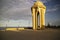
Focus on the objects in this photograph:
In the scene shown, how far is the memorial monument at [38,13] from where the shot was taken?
2646 mm

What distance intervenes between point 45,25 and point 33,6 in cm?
29

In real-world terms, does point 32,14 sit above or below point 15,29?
above

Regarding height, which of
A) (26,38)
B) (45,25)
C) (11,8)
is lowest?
(26,38)

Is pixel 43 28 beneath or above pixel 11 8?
beneath

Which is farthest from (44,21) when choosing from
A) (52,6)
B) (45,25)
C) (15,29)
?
(15,29)

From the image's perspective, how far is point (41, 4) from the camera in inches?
105

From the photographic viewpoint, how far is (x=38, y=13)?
2.68 metres

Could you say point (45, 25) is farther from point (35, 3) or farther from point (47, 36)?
point (35, 3)

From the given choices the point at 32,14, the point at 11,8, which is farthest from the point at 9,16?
the point at 32,14

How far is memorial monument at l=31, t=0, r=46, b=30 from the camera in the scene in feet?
8.68

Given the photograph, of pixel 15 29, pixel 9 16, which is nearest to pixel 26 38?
pixel 15 29

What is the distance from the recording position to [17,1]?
2727mm

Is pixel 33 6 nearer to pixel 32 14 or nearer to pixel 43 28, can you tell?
pixel 32 14

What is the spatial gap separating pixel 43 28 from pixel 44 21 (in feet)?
0.31
